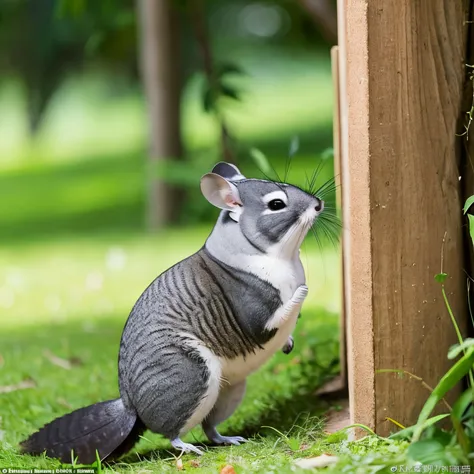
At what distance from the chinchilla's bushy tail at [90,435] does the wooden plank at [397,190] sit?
84 cm

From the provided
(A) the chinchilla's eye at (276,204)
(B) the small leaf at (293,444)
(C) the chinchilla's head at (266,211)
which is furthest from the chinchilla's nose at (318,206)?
(B) the small leaf at (293,444)

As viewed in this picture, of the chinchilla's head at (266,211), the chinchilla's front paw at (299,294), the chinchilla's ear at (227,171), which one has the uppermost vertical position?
the chinchilla's ear at (227,171)

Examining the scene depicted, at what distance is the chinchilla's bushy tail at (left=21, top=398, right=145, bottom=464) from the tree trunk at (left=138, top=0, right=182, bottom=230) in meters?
5.81

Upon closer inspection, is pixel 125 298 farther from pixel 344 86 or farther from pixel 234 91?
pixel 344 86

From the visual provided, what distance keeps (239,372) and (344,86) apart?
3.64ft

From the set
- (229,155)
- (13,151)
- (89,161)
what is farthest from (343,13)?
(13,151)

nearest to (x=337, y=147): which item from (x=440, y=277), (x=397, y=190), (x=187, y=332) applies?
(x=397, y=190)

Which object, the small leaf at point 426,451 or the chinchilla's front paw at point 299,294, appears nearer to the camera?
the small leaf at point 426,451

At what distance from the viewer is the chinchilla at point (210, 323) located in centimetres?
330

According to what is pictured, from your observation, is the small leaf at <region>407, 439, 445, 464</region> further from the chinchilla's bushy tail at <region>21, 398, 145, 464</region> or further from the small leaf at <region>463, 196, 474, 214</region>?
the chinchilla's bushy tail at <region>21, 398, 145, 464</region>

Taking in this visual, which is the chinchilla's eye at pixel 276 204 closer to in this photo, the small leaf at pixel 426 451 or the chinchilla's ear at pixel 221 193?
the chinchilla's ear at pixel 221 193

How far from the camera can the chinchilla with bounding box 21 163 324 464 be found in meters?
3.30

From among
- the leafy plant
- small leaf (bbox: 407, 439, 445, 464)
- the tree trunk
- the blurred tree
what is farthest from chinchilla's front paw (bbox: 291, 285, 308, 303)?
the tree trunk

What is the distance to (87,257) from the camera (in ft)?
28.7
